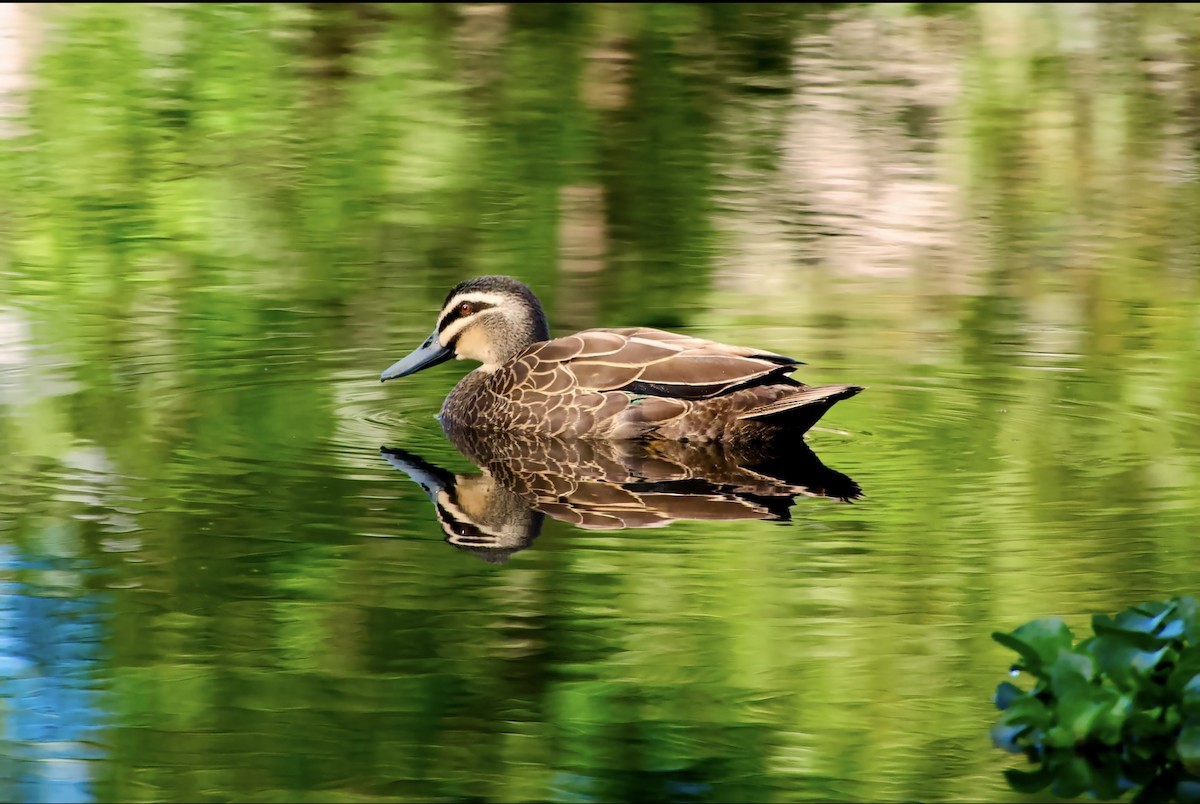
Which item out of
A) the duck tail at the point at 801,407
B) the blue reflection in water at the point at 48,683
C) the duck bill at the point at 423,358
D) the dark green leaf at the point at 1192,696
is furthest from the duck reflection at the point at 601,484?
the dark green leaf at the point at 1192,696

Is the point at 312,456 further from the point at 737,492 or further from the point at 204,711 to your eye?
the point at 204,711

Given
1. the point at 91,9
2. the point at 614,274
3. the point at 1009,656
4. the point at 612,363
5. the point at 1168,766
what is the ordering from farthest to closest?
the point at 91,9 < the point at 614,274 < the point at 612,363 < the point at 1009,656 < the point at 1168,766

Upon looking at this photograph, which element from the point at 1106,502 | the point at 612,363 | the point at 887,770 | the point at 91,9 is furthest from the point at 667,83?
the point at 887,770

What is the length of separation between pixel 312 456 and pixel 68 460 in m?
1.05

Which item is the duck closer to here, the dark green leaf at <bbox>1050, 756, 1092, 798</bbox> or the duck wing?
the duck wing

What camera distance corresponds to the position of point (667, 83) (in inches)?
829

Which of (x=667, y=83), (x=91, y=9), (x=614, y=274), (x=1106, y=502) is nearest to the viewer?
(x=1106, y=502)

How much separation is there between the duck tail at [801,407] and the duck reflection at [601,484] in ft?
0.48

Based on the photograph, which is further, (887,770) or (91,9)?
(91,9)

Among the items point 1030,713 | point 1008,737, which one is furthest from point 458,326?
point 1030,713

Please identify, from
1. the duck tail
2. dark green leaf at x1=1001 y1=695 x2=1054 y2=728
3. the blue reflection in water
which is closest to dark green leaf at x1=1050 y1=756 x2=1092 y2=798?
dark green leaf at x1=1001 y1=695 x2=1054 y2=728

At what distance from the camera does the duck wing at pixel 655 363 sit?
995 centimetres

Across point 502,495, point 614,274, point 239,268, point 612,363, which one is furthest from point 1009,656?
point 239,268

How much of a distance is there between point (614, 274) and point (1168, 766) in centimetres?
804
